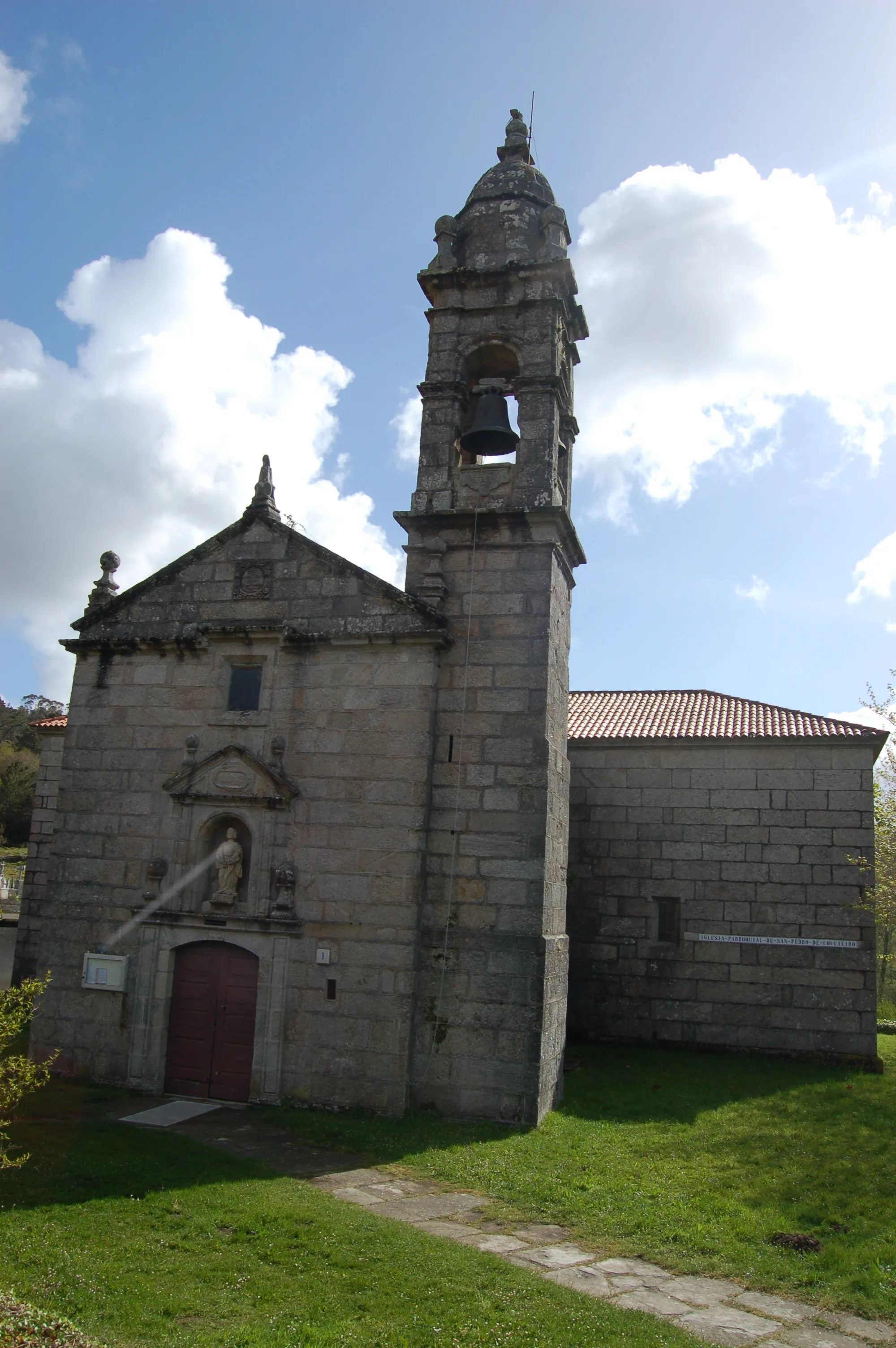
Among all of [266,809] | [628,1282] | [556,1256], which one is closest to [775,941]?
[266,809]

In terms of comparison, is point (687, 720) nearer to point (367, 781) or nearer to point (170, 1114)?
point (367, 781)

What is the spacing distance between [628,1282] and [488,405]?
9482 mm

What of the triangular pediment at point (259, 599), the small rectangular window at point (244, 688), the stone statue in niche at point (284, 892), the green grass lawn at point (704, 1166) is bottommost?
the green grass lawn at point (704, 1166)

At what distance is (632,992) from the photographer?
1494 cm

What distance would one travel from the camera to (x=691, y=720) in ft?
53.9

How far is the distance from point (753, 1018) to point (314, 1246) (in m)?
9.60

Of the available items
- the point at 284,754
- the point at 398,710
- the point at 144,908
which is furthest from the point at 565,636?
the point at 144,908

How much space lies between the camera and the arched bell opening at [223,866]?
36.4ft

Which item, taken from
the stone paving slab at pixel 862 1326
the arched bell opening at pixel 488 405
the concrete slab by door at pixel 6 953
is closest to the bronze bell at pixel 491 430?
the arched bell opening at pixel 488 405

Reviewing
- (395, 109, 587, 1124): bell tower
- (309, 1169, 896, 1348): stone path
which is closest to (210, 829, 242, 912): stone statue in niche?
(395, 109, 587, 1124): bell tower

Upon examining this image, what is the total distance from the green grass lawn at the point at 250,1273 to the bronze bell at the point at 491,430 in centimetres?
857

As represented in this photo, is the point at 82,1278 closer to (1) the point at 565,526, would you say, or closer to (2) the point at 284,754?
(2) the point at 284,754

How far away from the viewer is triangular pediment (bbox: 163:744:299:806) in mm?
11133

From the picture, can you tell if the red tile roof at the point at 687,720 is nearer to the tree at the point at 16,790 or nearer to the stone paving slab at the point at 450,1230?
the stone paving slab at the point at 450,1230
